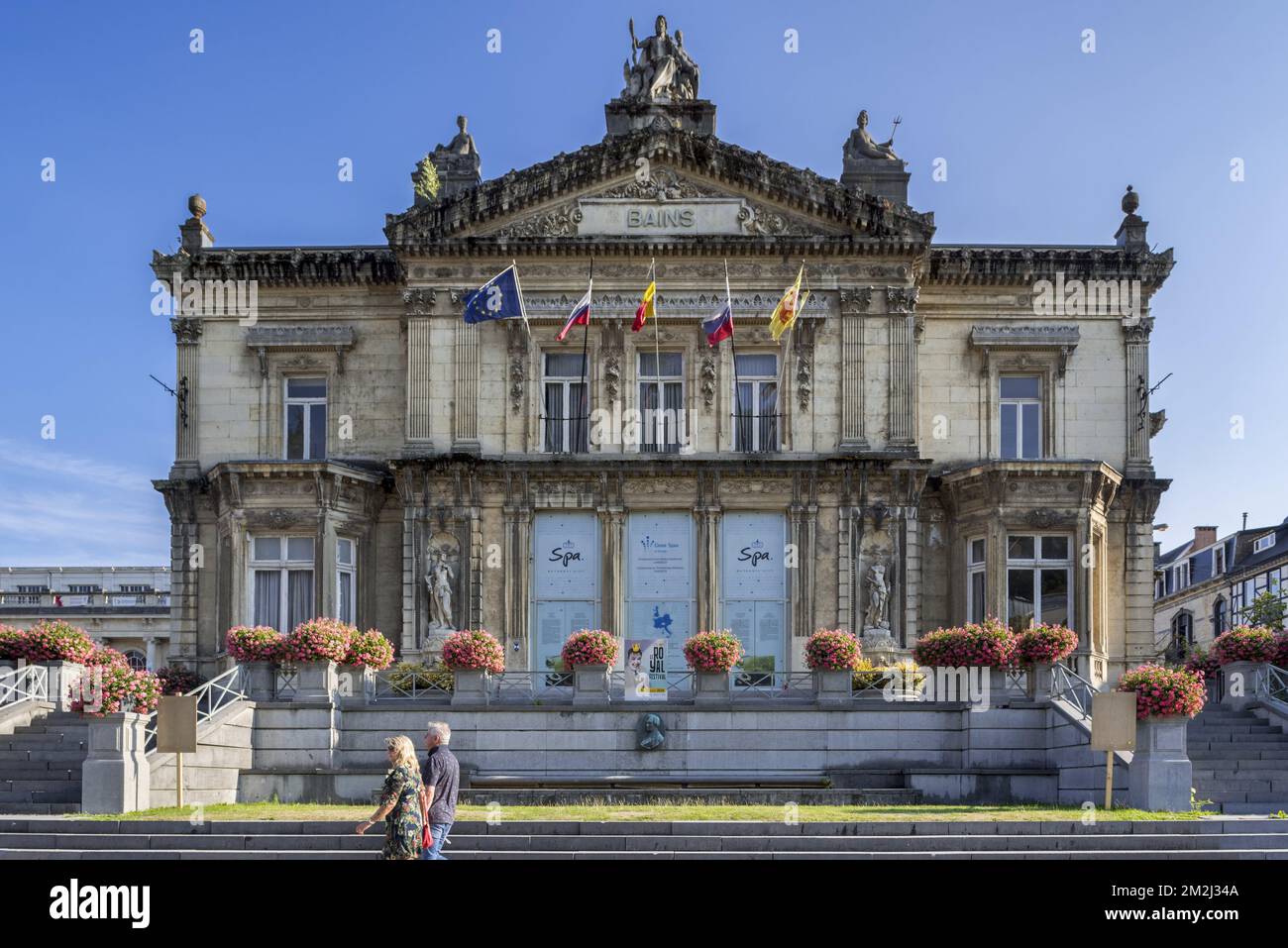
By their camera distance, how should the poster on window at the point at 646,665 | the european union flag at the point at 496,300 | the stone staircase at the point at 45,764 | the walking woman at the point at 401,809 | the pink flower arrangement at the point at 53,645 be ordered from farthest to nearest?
1. the european union flag at the point at 496,300
2. the poster on window at the point at 646,665
3. the pink flower arrangement at the point at 53,645
4. the stone staircase at the point at 45,764
5. the walking woman at the point at 401,809

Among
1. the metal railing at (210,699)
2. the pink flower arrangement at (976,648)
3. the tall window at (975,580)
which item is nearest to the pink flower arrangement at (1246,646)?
the pink flower arrangement at (976,648)

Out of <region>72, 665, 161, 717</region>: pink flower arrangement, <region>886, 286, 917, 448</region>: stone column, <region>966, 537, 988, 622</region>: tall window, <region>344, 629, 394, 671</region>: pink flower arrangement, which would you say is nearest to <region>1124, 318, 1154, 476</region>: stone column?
<region>966, 537, 988, 622</region>: tall window

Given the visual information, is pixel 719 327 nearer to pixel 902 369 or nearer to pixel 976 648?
pixel 902 369

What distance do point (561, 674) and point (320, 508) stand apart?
797 centimetres

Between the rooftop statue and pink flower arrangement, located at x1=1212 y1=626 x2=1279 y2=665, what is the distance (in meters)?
18.3

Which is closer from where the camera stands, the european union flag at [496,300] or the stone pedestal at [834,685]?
the stone pedestal at [834,685]

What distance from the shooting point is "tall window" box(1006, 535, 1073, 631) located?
1516 inches

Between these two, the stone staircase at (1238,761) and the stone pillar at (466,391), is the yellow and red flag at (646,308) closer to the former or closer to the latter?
the stone pillar at (466,391)

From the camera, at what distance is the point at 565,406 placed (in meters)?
39.7

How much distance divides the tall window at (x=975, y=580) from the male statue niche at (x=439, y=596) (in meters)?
11.9

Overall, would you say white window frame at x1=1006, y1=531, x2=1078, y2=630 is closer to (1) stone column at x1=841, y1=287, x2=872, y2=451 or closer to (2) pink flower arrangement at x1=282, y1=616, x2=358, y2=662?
(1) stone column at x1=841, y1=287, x2=872, y2=451

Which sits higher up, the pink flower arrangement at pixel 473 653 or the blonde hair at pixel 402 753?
the pink flower arrangement at pixel 473 653

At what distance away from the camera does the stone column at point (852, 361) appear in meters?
39.0
